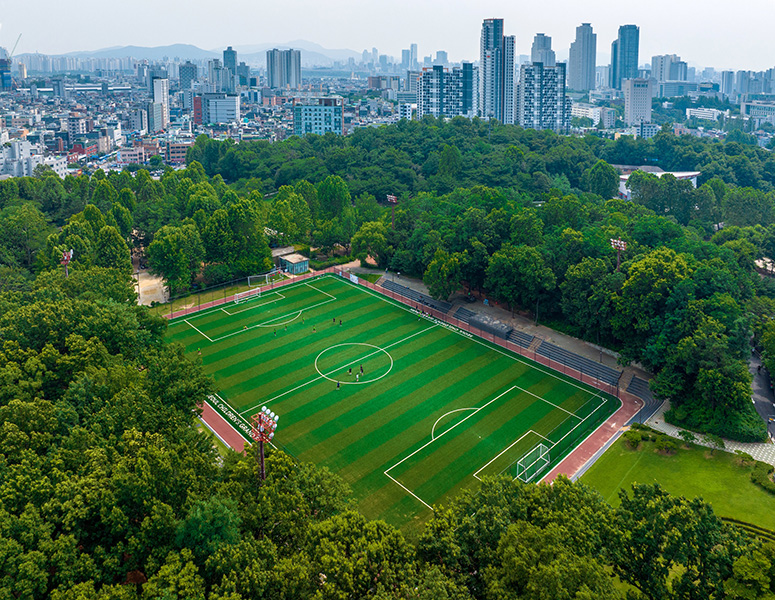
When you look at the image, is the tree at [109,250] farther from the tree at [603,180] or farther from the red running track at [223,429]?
the tree at [603,180]

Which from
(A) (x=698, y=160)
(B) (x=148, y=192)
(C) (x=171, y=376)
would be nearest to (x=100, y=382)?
(C) (x=171, y=376)

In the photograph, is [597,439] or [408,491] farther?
[597,439]

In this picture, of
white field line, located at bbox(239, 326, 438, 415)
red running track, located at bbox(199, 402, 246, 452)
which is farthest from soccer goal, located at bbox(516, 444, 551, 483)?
red running track, located at bbox(199, 402, 246, 452)

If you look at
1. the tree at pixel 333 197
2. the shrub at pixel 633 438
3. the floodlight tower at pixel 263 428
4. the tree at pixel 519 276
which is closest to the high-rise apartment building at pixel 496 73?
the tree at pixel 333 197

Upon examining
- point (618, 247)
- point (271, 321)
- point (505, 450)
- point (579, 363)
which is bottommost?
point (505, 450)

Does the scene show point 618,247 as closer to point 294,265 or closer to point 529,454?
point 529,454

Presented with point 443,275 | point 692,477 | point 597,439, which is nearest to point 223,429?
point 597,439

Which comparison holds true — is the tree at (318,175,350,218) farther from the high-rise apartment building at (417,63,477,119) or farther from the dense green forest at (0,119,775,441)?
the high-rise apartment building at (417,63,477,119)

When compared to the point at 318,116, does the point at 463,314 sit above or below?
below

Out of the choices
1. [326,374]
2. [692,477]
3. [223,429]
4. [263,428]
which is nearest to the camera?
[263,428]

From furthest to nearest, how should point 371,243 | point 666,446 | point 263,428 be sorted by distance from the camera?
point 371,243 → point 666,446 → point 263,428
